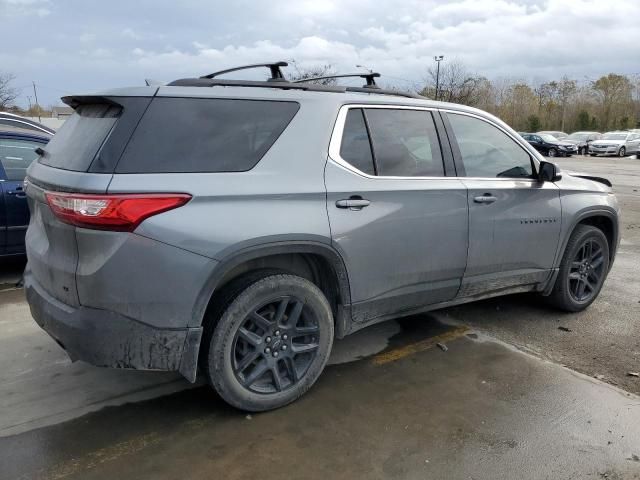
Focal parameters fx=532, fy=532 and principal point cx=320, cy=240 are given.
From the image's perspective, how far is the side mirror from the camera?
4258 mm

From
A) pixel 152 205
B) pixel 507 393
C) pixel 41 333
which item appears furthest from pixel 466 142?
pixel 41 333

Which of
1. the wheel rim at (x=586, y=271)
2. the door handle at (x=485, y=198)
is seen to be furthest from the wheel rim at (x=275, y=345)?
the wheel rim at (x=586, y=271)

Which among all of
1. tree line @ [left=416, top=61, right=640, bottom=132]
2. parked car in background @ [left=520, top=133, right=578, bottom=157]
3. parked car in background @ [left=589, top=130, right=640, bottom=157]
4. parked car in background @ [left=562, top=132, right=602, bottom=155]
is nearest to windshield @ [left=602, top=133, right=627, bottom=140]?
parked car in background @ [left=589, top=130, right=640, bottom=157]

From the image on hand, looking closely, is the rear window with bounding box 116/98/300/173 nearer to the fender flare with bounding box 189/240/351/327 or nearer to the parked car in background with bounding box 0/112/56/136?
the fender flare with bounding box 189/240/351/327

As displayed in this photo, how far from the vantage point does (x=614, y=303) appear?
509cm

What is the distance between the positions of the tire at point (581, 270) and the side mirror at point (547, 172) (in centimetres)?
65

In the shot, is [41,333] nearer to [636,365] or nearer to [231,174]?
[231,174]

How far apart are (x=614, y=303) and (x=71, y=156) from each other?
4837 millimetres

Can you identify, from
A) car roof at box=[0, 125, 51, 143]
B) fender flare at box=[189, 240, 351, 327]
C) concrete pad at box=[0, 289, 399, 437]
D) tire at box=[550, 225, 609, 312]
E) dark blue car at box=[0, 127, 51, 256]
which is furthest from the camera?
car roof at box=[0, 125, 51, 143]

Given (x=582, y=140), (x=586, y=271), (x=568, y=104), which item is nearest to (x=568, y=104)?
(x=568, y=104)

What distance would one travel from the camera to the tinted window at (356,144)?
3.28 meters

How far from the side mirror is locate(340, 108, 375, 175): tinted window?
5.60 ft

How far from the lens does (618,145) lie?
3469cm

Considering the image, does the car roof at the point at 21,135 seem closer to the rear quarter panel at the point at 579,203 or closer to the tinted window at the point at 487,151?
the tinted window at the point at 487,151
